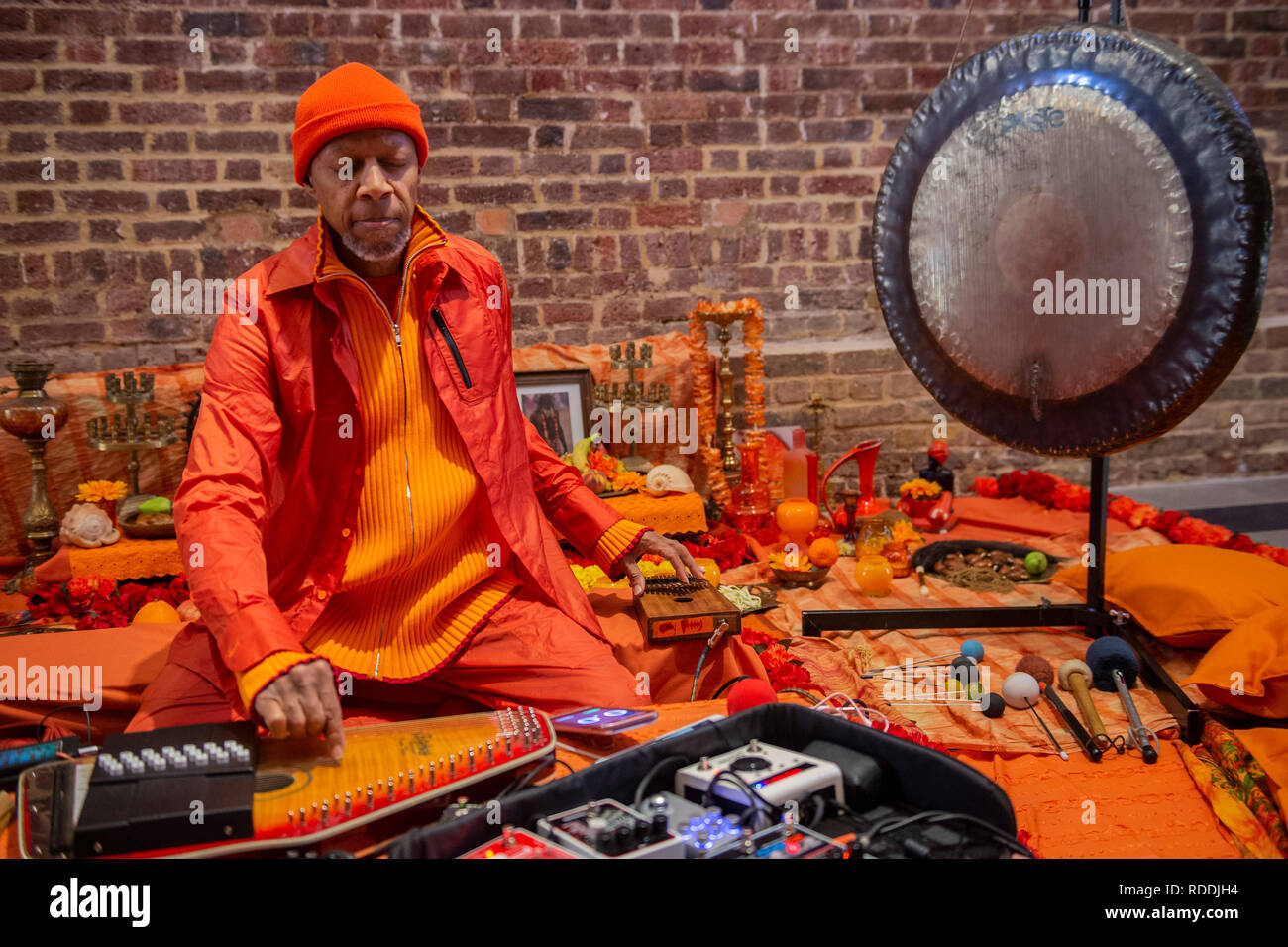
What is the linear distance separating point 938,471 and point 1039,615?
1.55 meters

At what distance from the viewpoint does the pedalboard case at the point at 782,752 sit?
3.89 ft

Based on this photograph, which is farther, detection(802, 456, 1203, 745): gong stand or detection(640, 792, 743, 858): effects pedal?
detection(802, 456, 1203, 745): gong stand

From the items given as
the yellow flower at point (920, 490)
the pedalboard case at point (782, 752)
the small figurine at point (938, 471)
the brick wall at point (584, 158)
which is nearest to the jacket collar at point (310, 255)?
the pedalboard case at point (782, 752)

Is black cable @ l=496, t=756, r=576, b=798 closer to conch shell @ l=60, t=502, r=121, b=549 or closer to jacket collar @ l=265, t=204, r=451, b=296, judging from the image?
jacket collar @ l=265, t=204, r=451, b=296

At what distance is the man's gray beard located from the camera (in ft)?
6.75

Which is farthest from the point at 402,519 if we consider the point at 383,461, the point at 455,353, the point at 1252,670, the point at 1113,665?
the point at 1252,670

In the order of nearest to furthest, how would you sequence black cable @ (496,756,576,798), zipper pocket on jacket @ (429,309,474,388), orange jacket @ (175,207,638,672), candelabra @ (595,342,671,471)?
black cable @ (496,756,576,798), orange jacket @ (175,207,638,672), zipper pocket on jacket @ (429,309,474,388), candelabra @ (595,342,671,471)

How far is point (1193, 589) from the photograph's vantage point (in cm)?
283

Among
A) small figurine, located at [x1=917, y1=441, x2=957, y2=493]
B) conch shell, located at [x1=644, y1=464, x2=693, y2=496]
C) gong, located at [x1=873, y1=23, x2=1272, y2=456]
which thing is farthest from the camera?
small figurine, located at [x1=917, y1=441, x2=957, y2=493]

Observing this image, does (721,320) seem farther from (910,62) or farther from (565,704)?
(565,704)

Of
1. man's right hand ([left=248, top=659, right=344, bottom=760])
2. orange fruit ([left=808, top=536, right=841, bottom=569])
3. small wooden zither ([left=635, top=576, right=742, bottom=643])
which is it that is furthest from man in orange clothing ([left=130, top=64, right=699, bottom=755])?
orange fruit ([left=808, top=536, right=841, bottom=569])

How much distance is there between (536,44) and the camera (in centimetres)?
442

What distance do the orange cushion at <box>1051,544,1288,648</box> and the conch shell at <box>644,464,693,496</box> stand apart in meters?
1.58

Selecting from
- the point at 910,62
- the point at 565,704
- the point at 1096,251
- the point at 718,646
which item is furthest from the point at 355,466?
the point at 910,62
